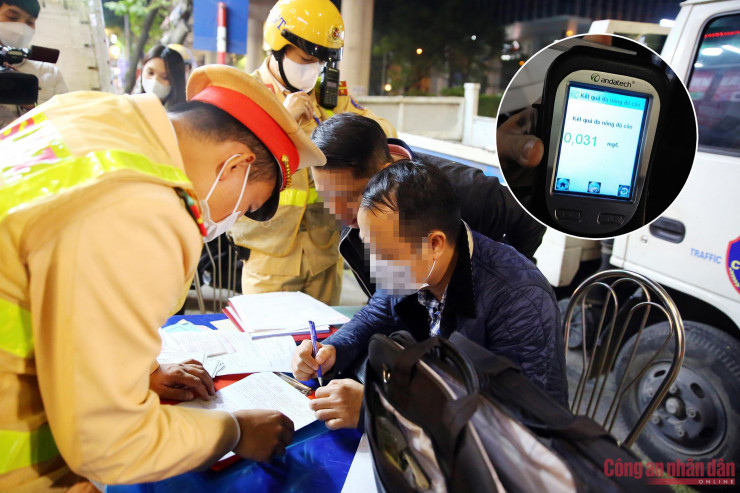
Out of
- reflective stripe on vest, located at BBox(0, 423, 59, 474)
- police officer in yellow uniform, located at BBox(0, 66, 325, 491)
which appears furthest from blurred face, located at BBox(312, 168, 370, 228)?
reflective stripe on vest, located at BBox(0, 423, 59, 474)

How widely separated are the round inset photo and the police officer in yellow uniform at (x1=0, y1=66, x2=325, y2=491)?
1.72 feet

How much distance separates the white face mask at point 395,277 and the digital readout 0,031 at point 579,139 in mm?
477

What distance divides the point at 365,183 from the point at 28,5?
6.97 ft

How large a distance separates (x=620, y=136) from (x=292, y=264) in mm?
1472

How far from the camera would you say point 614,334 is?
2.67 metres

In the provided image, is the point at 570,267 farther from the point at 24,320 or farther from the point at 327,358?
the point at 24,320

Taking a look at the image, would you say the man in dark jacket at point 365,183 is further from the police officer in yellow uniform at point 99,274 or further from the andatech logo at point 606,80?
the andatech logo at point 606,80

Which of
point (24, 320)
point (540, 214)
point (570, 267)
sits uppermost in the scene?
point (540, 214)

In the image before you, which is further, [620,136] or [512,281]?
[512,281]

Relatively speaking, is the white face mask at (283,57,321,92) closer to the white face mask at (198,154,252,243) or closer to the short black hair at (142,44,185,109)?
the white face mask at (198,154,252,243)

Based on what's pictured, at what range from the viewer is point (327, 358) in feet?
4.60

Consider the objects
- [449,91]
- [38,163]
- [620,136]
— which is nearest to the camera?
[38,163]

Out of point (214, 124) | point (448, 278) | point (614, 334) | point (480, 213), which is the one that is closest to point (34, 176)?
point (214, 124)

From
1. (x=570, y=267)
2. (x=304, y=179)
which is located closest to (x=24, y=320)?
(x=304, y=179)
